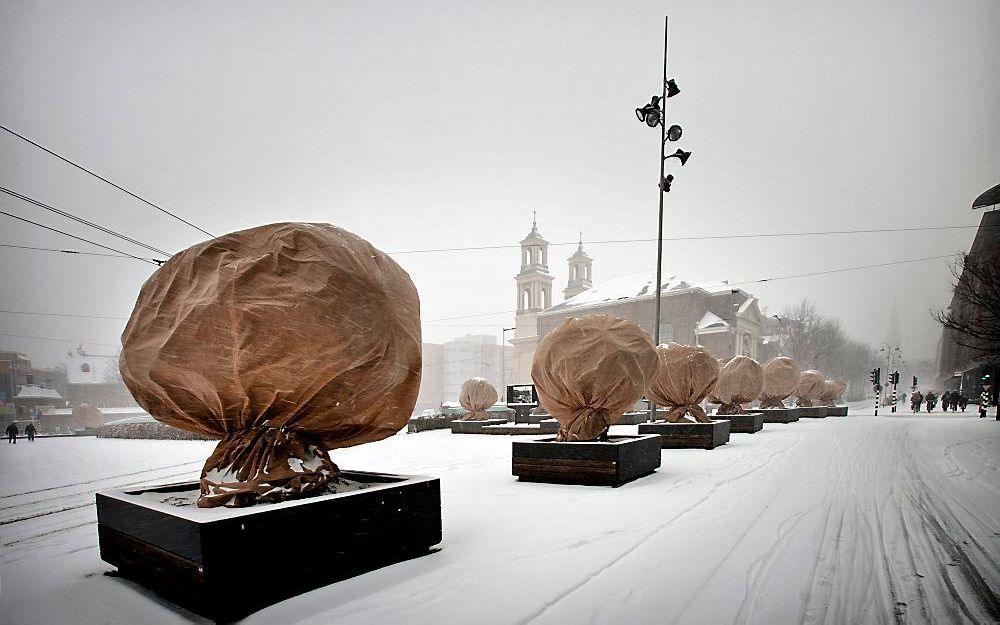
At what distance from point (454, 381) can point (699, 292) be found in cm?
2014

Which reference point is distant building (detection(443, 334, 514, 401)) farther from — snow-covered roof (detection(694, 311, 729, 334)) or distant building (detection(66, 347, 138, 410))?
distant building (detection(66, 347, 138, 410))

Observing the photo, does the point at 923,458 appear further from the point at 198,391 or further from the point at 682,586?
the point at 198,391

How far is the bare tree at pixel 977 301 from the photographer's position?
6.78 meters

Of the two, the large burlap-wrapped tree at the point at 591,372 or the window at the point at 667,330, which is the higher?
the window at the point at 667,330

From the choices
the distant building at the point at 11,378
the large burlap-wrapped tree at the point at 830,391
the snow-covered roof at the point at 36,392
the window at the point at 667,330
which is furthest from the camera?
the window at the point at 667,330

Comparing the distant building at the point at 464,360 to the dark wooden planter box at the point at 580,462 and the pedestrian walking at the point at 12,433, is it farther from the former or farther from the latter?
the pedestrian walking at the point at 12,433

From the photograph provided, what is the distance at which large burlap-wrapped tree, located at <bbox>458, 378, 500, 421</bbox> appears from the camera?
19.0 metres

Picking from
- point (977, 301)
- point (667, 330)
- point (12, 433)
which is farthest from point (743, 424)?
point (667, 330)

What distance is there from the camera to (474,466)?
899 centimetres

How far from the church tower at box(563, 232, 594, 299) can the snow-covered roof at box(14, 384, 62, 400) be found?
151 feet

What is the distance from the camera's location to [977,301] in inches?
285

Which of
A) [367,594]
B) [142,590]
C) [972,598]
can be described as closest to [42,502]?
[142,590]

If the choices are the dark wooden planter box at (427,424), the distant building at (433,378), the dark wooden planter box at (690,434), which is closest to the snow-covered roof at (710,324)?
the distant building at (433,378)

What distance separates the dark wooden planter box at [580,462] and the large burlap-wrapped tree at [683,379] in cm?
430
